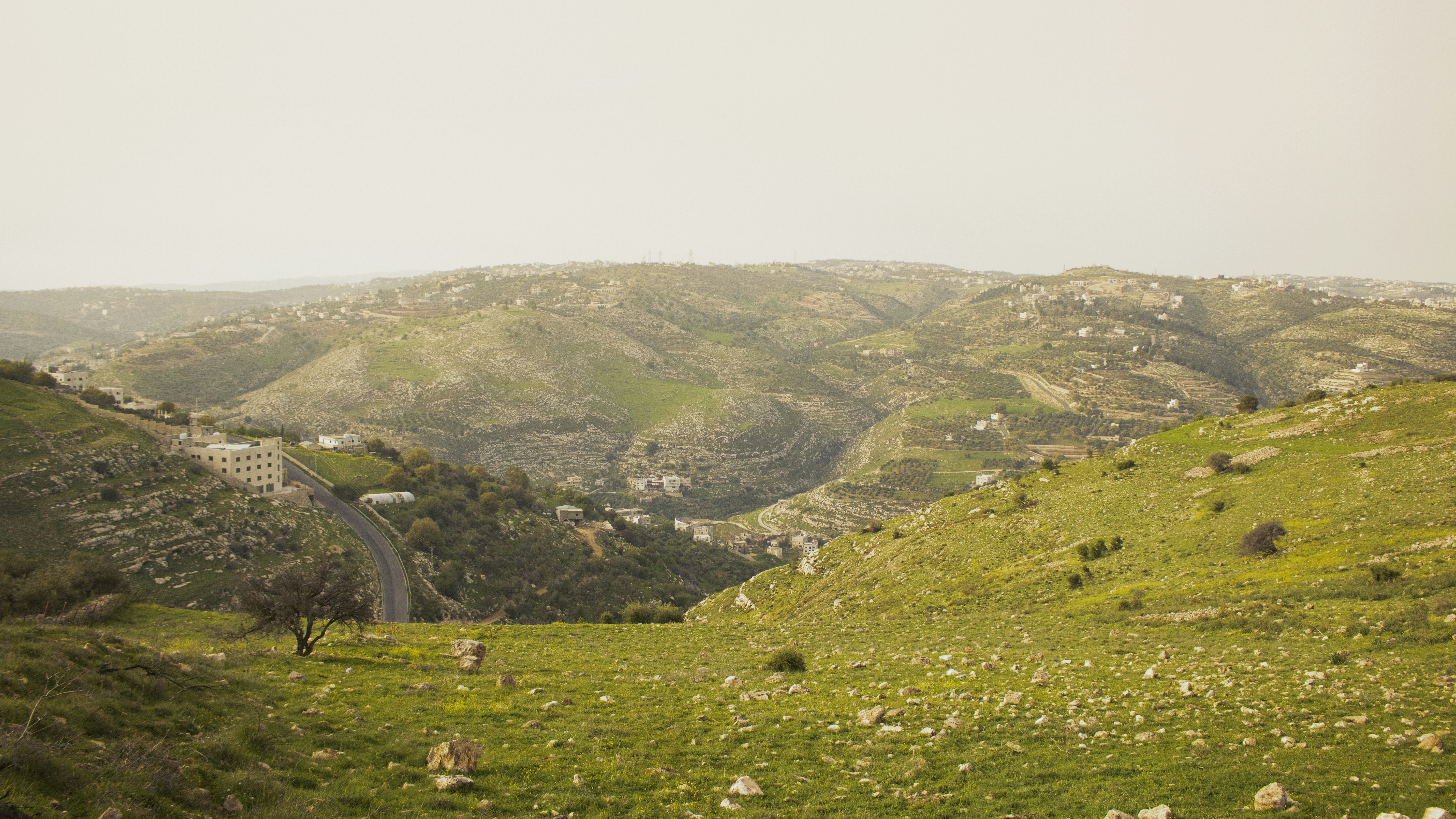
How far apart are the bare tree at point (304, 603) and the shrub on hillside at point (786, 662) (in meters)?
13.0

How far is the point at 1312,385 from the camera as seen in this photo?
15212 cm

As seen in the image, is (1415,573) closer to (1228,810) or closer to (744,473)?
(1228,810)

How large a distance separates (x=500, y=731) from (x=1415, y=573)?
77.1 feet

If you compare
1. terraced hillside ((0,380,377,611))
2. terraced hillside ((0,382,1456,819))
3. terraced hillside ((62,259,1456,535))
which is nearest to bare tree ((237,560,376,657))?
terraced hillside ((0,382,1456,819))

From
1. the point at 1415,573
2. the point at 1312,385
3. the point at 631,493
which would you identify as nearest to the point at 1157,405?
the point at 1312,385

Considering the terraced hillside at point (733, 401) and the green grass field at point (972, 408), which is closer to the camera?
the terraced hillside at point (733, 401)

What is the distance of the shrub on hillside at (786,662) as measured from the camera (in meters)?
18.0

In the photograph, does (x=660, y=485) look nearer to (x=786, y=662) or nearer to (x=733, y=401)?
(x=733, y=401)

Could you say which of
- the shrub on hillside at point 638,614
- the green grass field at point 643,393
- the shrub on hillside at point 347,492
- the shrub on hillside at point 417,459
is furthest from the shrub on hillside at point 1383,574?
the green grass field at point 643,393

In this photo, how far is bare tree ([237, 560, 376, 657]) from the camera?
18.2 meters

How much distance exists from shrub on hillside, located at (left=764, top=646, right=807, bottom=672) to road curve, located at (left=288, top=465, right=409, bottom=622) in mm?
36957

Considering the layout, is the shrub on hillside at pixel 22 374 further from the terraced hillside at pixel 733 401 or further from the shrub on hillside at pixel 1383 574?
the shrub on hillside at pixel 1383 574

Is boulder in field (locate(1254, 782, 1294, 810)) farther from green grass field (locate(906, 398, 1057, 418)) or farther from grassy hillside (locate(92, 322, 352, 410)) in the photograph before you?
grassy hillside (locate(92, 322, 352, 410))

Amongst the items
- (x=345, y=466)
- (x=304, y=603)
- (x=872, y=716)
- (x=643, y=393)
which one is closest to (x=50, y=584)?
(x=304, y=603)
